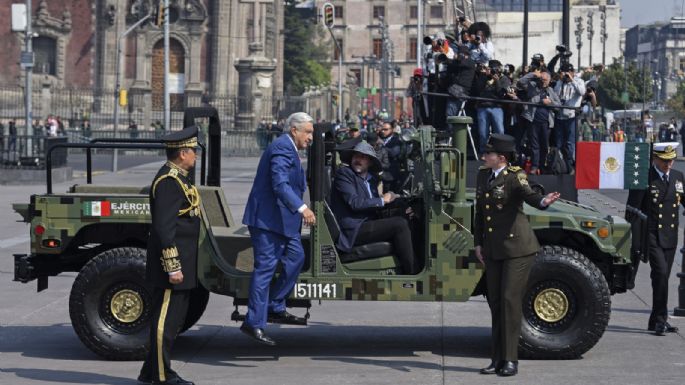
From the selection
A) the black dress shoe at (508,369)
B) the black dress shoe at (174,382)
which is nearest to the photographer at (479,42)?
the black dress shoe at (508,369)

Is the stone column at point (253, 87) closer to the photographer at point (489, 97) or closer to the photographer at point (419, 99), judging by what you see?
the photographer at point (419, 99)

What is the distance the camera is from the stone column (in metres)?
69.3

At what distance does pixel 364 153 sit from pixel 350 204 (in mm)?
437

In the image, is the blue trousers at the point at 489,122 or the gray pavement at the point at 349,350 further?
the blue trousers at the point at 489,122

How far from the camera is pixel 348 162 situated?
37.9ft

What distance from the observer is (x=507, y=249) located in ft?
33.8

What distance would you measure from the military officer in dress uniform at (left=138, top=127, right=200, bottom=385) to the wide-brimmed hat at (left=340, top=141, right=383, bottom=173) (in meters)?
1.84

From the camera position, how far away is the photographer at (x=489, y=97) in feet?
Result: 52.5

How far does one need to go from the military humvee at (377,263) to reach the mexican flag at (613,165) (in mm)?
1172

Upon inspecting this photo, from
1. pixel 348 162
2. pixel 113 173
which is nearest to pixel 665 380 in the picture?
pixel 348 162

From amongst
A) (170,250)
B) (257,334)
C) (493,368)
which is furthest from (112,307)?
(493,368)

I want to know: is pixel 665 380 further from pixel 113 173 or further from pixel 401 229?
pixel 113 173

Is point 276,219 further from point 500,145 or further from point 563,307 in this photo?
point 563,307

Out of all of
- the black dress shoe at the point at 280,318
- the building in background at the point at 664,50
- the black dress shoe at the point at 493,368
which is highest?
the building in background at the point at 664,50
